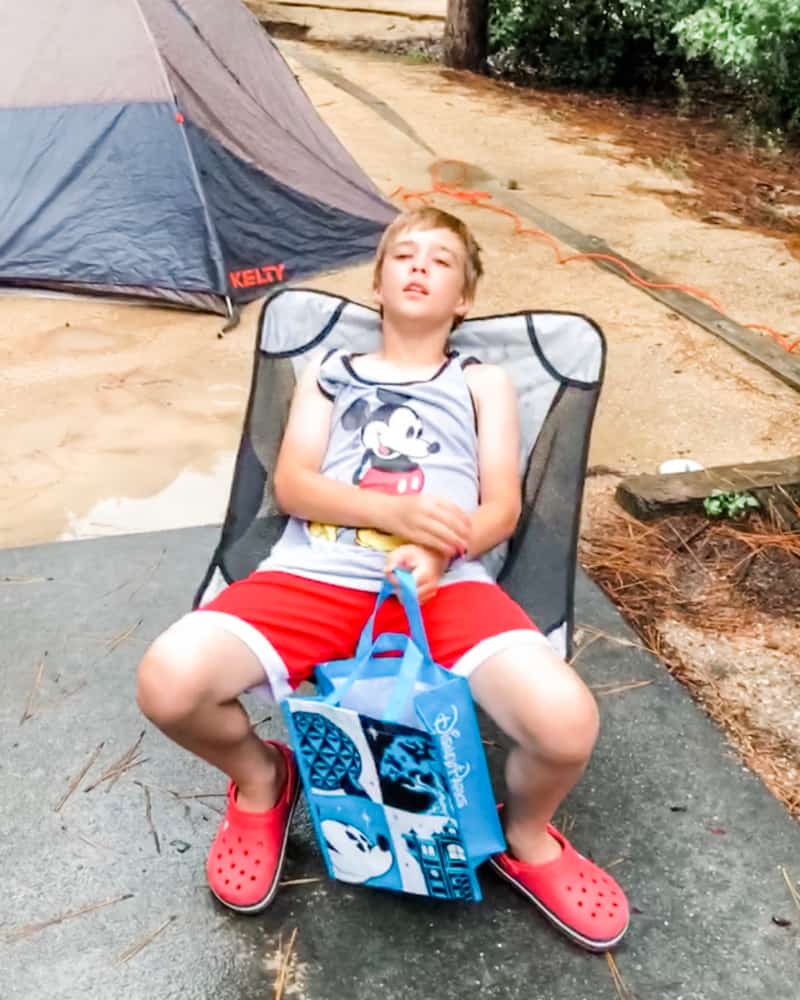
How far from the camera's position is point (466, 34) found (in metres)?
10.0

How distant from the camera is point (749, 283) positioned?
496 centimetres

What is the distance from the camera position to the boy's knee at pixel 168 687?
164 cm

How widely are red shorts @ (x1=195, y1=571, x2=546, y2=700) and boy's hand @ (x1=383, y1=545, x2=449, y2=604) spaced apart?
0.15 ft

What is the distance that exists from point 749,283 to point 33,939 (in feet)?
13.6

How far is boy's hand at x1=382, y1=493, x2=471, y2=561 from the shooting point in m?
1.78

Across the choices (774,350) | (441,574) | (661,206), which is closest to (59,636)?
(441,574)

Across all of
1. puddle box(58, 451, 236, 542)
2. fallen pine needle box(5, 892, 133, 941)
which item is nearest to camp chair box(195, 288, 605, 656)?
fallen pine needle box(5, 892, 133, 941)

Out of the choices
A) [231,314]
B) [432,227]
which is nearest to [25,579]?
[432,227]

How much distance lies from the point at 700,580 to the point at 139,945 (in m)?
1.56

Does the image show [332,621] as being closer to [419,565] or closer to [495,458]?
[419,565]

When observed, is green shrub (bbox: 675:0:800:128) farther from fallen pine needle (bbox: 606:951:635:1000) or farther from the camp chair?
fallen pine needle (bbox: 606:951:635:1000)

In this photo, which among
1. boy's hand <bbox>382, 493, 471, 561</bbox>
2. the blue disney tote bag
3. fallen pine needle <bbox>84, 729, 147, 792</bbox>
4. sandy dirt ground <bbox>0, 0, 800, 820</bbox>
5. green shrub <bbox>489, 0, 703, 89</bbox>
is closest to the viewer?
the blue disney tote bag

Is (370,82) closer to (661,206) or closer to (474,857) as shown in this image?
(661,206)

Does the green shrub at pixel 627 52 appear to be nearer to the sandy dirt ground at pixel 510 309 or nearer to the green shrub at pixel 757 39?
the green shrub at pixel 757 39
